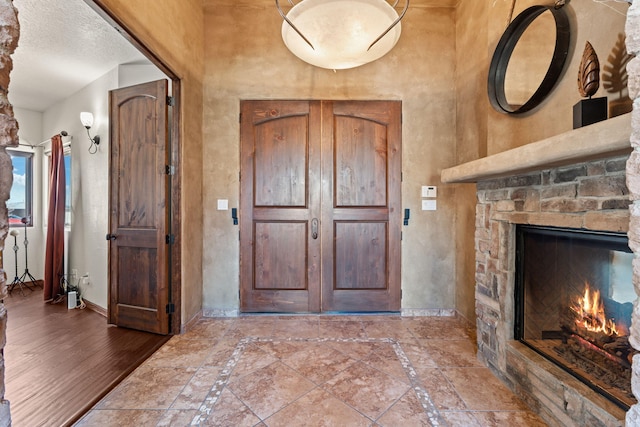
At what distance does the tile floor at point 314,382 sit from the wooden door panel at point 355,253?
47 cm

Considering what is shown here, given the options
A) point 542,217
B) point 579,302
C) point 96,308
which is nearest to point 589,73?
point 542,217

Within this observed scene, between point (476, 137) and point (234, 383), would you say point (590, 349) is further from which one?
point (234, 383)

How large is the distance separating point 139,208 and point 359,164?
217 cm

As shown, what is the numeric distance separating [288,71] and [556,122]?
7.65 ft

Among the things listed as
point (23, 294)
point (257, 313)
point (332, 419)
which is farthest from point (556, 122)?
point (23, 294)

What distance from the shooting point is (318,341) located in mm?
2363

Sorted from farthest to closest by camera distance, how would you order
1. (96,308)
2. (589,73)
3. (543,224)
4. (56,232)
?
(56,232) < (96,308) < (543,224) < (589,73)

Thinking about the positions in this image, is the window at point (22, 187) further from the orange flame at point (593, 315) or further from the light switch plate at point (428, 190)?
the orange flame at point (593, 315)

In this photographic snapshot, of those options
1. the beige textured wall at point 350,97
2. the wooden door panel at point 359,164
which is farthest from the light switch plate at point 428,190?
the wooden door panel at point 359,164

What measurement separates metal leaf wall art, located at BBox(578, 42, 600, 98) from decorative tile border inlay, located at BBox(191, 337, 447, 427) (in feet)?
5.81

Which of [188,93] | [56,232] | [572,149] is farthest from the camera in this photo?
[56,232]

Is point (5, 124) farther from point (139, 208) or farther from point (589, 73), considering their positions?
point (589, 73)

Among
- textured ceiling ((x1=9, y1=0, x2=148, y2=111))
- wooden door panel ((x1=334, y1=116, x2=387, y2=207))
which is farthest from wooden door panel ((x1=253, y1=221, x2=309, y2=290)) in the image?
textured ceiling ((x1=9, y1=0, x2=148, y2=111))

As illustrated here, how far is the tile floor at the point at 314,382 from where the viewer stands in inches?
59.7
